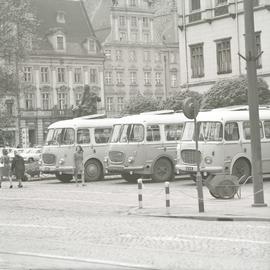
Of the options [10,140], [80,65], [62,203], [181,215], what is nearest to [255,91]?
[181,215]

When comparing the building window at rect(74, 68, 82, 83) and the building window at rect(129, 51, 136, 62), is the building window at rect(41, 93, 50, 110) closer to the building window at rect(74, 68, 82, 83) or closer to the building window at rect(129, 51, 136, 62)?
the building window at rect(74, 68, 82, 83)

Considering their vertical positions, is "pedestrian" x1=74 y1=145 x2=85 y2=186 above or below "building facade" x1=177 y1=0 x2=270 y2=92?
below

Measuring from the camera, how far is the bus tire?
36125mm

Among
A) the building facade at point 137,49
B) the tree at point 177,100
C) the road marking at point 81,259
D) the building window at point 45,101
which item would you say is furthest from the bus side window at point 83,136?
the building facade at point 137,49

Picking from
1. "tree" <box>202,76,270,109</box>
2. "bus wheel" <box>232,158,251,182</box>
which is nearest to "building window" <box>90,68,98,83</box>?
"tree" <box>202,76,270,109</box>

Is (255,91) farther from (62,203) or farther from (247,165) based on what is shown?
(247,165)

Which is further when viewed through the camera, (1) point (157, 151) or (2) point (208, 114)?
(1) point (157, 151)

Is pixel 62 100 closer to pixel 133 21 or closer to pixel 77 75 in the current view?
pixel 77 75

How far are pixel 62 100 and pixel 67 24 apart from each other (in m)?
11.3

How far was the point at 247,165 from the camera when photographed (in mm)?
30047

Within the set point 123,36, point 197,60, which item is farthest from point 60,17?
point 197,60

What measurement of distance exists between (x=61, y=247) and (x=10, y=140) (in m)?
86.7

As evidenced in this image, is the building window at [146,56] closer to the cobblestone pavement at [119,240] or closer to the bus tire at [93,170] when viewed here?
the bus tire at [93,170]

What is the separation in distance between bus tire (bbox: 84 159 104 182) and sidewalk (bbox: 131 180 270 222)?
10197 mm
